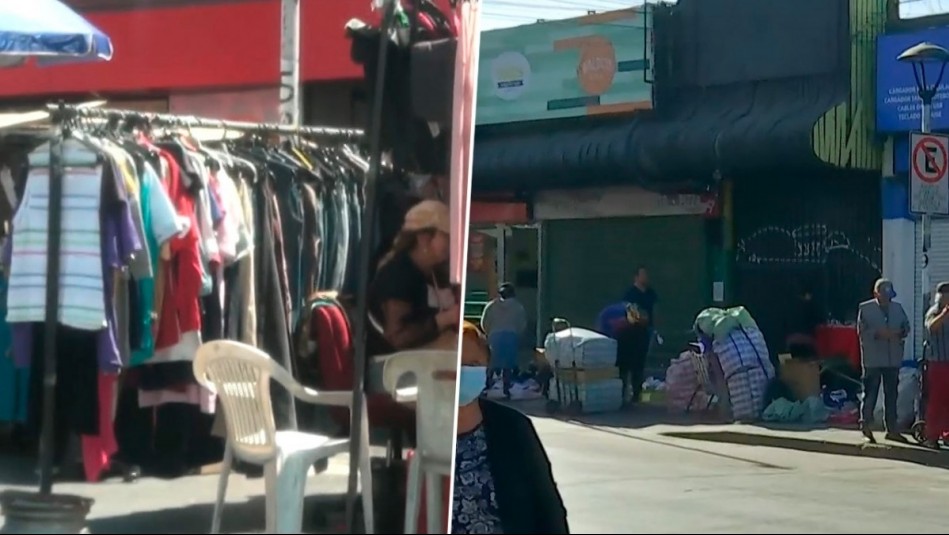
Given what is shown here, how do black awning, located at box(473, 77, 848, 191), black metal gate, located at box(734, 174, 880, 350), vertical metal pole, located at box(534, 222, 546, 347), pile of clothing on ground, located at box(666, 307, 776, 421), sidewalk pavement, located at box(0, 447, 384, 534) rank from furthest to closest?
black metal gate, located at box(734, 174, 880, 350) < black awning, located at box(473, 77, 848, 191) < pile of clothing on ground, located at box(666, 307, 776, 421) < vertical metal pole, located at box(534, 222, 546, 347) < sidewalk pavement, located at box(0, 447, 384, 534)

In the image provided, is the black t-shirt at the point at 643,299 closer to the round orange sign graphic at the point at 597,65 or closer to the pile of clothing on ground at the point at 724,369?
the pile of clothing on ground at the point at 724,369

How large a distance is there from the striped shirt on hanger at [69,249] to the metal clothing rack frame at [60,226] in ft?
0.04

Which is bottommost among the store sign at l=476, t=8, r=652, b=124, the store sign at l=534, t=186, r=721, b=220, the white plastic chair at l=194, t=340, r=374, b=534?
the white plastic chair at l=194, t=340, r=374, b=534

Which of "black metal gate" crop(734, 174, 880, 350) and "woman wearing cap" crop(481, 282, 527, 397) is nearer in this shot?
"woman wearing cap" crop(481, 282, 527, 397)

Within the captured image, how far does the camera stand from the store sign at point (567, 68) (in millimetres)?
5512

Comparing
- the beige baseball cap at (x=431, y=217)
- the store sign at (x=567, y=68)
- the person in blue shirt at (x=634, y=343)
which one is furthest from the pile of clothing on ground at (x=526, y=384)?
the person in blue shirt at (x=634, y=343)

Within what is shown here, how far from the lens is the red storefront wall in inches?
106

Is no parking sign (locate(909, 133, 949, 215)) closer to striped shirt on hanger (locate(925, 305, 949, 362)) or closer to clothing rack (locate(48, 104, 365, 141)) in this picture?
striped shirt on hanger (locate(925, 305, 949, 362))

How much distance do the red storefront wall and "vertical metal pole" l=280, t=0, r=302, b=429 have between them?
0.07 feet

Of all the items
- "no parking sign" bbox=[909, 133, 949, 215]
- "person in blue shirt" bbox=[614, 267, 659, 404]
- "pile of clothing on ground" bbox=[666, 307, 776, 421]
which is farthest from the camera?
"pile of clothing on ground" bbox=[666, 307, 776, 421]

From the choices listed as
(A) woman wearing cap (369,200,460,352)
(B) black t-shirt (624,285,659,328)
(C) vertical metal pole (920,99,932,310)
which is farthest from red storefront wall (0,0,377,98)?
(B) black t-shirt (624,285,659,328)

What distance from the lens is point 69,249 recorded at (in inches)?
108

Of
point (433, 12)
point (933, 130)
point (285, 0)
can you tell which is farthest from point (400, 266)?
point (933, 130)

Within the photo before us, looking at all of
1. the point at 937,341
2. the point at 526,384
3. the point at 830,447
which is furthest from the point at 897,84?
the point at 526,384
